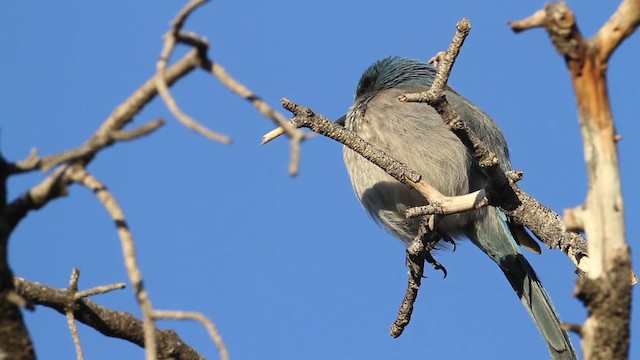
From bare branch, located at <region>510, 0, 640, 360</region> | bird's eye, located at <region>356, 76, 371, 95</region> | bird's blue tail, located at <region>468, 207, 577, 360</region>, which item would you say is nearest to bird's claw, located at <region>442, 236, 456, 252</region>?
bird's blue tail, located at <region>468, 207, 577, 360</region>

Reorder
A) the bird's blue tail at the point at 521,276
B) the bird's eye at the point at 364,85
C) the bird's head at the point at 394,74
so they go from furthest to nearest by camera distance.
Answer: the bird's eye at the point at 364,85 < the bird's head at the point at 394,74 < the bird's blue tail at the point at 521,276

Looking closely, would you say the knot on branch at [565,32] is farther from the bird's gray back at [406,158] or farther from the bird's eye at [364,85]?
the bird's eye at [364,85]

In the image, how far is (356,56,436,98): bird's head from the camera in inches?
256

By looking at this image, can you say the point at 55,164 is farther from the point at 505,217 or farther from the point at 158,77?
the point at 505,217

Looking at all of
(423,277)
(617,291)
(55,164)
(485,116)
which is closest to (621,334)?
(617,291)

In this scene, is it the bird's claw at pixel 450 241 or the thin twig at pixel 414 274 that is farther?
the bird's claw at pixel 450 241

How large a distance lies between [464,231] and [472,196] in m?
2.44

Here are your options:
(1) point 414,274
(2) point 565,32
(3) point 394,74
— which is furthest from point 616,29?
(3) point 394,74

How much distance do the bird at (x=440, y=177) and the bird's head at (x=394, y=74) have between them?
20cm

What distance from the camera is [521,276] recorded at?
5.84 metres

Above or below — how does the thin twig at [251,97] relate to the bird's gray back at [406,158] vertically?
below

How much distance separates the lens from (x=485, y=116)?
6.22 m

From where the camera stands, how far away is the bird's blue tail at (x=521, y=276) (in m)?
5.53

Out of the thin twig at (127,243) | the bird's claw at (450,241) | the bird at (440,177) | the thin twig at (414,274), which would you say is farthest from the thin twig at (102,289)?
the bird's claw at (450,241)
